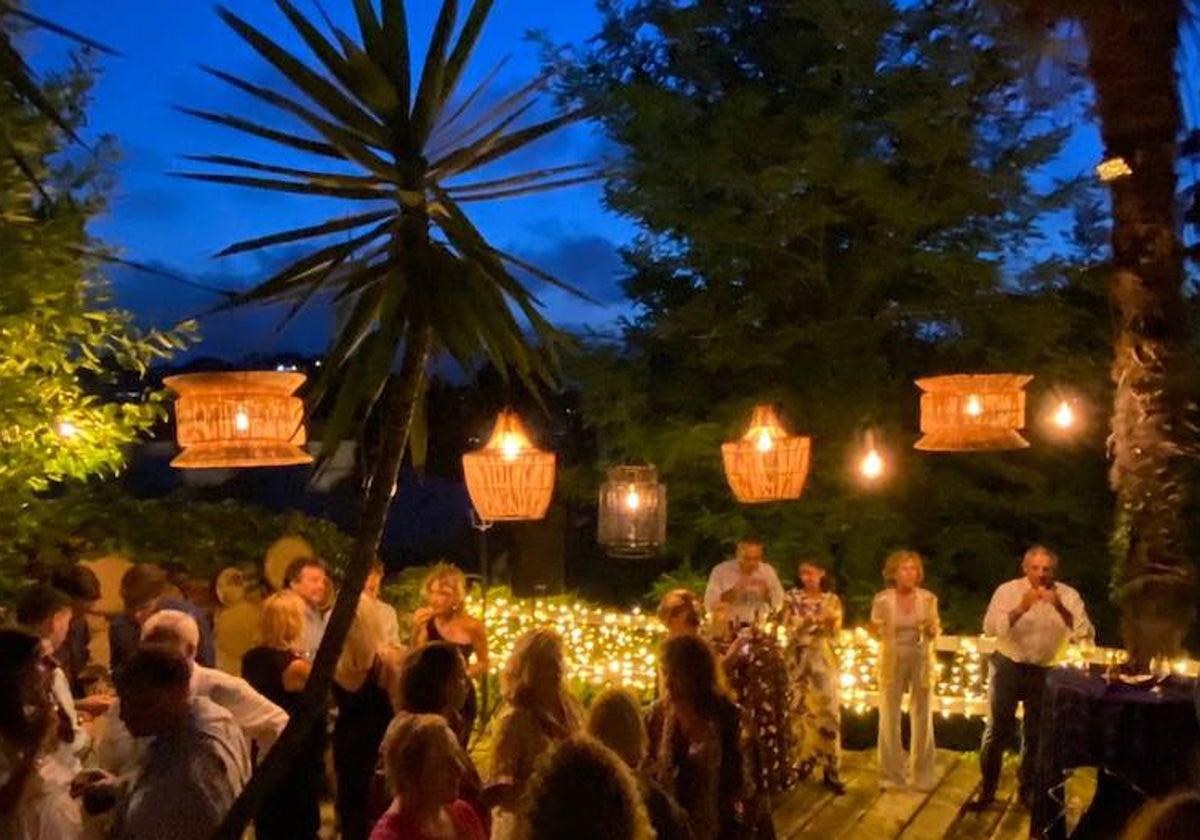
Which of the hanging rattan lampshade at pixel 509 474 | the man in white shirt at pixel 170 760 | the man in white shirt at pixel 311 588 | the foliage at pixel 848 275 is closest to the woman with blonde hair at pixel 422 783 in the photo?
the man in white shirt at pixel 170 760

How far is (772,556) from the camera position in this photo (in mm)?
12070

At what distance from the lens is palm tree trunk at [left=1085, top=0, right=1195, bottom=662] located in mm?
6730

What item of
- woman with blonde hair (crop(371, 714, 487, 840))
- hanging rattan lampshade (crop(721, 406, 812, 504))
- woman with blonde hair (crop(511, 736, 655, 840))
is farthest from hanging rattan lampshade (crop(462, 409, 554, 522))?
woman with blonde hair (crop(511, 736, 655, 840))

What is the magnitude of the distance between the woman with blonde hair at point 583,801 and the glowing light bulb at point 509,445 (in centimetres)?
450

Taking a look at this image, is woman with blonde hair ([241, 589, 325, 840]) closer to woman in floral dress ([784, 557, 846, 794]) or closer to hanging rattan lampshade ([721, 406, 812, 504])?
hanging rattan lampshade ([721, 406, 812, 504])

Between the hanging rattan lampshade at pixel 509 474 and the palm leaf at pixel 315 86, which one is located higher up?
the palm leaf at pixel 315 86

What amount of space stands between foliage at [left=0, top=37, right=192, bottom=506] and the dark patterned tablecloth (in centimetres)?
564

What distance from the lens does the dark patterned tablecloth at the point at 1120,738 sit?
20.0 feet

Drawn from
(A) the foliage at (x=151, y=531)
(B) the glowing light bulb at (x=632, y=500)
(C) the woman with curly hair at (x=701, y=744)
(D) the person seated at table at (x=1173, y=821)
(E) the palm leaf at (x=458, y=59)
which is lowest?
(C) the woman with curly hair at (x=701, y=744)

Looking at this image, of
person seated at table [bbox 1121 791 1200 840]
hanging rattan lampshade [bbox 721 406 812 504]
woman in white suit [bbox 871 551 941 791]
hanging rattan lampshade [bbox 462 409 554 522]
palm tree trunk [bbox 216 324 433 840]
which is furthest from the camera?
woman in white suit [bbox 871 551 941 791]

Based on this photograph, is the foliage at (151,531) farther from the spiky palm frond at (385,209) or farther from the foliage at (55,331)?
the spiky palm frond at (385,209)

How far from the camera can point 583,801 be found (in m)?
2.65

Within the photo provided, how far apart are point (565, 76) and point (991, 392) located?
6.79 m

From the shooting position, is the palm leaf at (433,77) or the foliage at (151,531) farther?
the foliage at (151,531)
